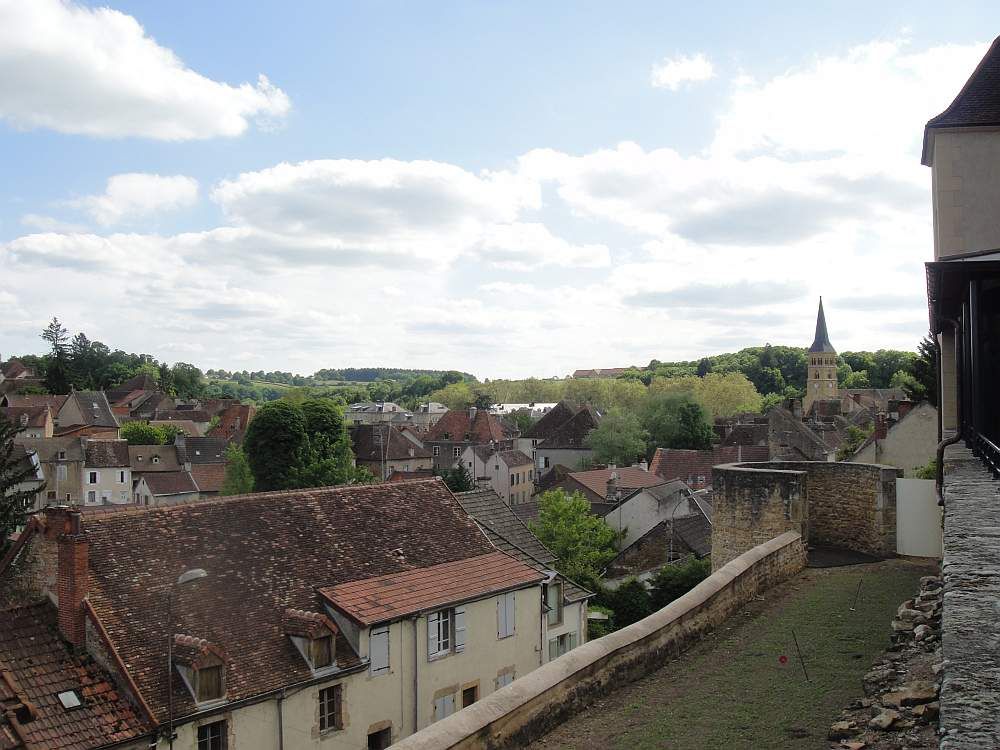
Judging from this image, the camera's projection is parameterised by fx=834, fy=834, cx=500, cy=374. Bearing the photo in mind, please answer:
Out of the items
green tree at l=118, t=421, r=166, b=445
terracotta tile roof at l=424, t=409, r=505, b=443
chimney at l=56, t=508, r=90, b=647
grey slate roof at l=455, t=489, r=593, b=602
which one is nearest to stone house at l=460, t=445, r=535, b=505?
terracotta tile roof at l=424, t=409, r=505, b=443

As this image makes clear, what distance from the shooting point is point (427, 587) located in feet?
65.2

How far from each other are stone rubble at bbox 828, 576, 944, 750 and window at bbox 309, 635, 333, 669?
1104cm

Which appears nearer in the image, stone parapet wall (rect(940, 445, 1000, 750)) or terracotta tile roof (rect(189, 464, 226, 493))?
stone parapet wall (rect(940, 445, 1000, 750))

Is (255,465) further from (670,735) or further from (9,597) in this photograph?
(670,735)

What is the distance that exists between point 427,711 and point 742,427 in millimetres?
60121

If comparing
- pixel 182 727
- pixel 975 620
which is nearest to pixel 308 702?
pixel 182 727

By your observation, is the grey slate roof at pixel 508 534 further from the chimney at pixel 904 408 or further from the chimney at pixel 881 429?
the chimney at pixel 904 408

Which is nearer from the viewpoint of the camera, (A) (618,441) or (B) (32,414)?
(A) (618,441)

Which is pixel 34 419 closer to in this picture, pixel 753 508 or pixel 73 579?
pixel 73 579

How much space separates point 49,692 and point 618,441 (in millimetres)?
63470

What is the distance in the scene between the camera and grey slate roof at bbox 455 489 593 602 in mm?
24250

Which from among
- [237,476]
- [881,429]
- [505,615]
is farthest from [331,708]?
[237,476]

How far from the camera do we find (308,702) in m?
16.3

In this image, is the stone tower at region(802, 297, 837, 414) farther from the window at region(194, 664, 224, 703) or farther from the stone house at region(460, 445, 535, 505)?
the window at region(194, 664, 224, 703)
